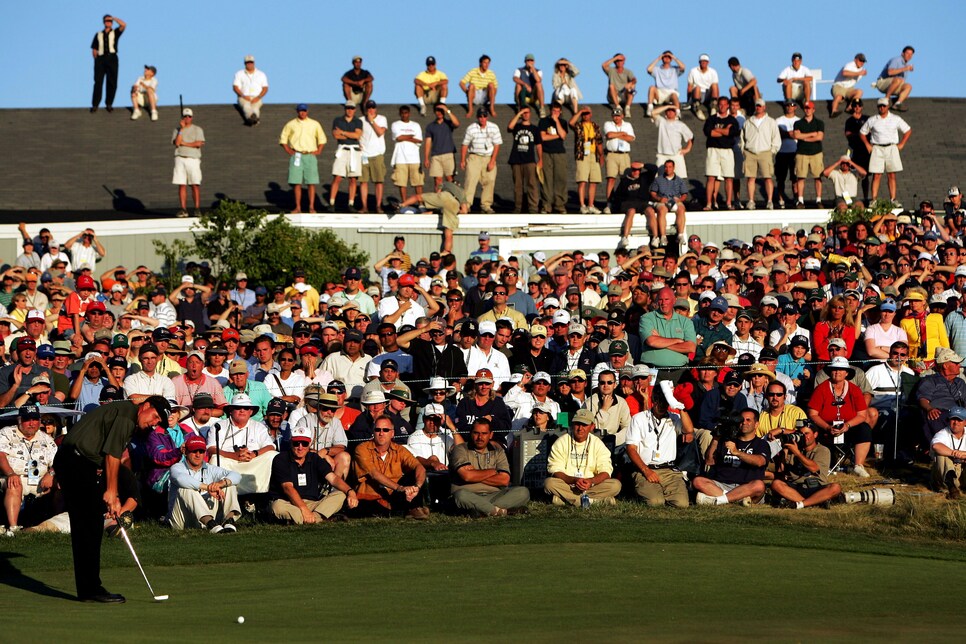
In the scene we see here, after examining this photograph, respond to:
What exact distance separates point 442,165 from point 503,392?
11.3 metres

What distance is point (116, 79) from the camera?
35.2 meters

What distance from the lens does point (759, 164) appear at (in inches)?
1174

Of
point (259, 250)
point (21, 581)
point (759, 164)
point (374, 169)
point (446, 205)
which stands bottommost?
point (21, 581)

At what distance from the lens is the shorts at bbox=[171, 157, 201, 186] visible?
29203 mm

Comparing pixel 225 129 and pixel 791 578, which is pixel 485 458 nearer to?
pixel 791 578

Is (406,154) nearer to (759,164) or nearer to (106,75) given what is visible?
(759,164)

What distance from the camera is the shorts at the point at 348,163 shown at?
2891 centimetres

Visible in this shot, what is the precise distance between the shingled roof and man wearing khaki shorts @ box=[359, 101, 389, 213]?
1.18m

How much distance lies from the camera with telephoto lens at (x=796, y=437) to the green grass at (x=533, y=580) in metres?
1.11

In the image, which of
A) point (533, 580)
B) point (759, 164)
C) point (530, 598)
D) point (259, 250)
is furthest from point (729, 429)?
point (759, 164)

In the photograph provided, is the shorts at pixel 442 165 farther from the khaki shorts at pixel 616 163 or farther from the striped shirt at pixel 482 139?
the khaki shorts at pixel 616 163

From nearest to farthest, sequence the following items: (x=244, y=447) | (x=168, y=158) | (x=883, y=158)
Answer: (x=244, y=447) < (x=883, y=158) < (x=168, y=158)

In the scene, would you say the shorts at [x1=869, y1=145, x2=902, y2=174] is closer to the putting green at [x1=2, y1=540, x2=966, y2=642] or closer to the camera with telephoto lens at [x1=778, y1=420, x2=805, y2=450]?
the camera with telephoto lens at [x1=778, y1=420, x2=805, y2=450]

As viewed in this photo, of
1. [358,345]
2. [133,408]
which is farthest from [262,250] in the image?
[133,408]
